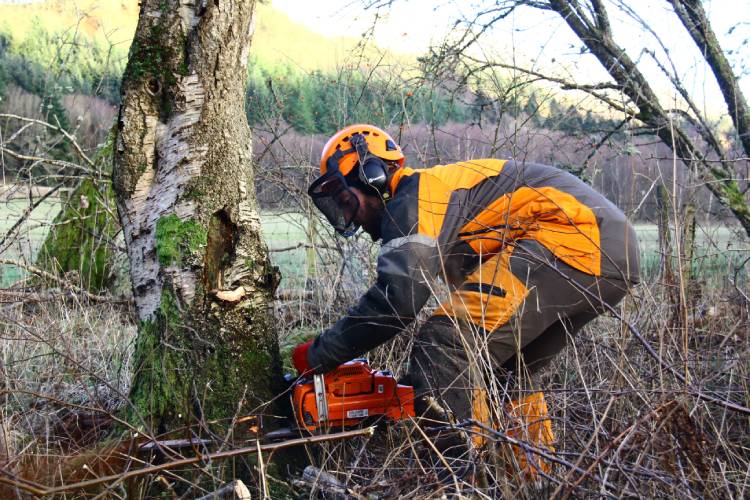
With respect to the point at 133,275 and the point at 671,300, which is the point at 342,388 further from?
the point at 671,300

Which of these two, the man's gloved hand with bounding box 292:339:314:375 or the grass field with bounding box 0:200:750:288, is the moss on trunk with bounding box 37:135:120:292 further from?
the man's gloved hand with bounding box 292:339:314:375

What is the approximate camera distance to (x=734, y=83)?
6129mm

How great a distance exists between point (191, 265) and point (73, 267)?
14.9ft

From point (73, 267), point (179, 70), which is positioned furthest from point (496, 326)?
point (73, 267)

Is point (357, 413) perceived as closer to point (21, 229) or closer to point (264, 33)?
point (21, 229)

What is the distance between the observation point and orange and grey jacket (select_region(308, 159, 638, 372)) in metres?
3.22

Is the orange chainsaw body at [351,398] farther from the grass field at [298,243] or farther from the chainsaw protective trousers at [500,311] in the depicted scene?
the grass field at [298,243]

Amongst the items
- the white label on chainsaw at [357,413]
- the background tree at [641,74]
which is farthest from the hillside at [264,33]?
the white label on chainsaw at [357,413]

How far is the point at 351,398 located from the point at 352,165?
48.0 inches

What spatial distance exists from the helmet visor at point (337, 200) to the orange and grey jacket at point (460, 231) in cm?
26

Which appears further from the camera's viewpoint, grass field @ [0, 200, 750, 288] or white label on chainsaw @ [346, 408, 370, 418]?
grass field @ [0, 200, 750, 288]

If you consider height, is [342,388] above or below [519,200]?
below

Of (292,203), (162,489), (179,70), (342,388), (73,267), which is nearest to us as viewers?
(162,489)

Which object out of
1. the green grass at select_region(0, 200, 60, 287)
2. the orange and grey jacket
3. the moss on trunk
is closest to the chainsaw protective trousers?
the orange and grey jacket
